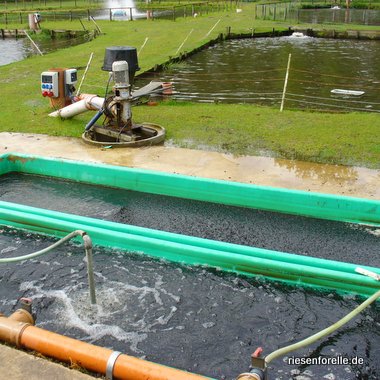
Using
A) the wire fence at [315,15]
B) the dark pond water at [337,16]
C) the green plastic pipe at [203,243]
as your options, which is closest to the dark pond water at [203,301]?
the green plastic pipe at [203,243]

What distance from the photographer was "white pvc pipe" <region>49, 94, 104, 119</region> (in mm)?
9398

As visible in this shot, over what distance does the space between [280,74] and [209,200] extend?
1118cm

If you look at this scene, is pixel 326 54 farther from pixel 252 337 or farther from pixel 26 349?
pixel 26 349

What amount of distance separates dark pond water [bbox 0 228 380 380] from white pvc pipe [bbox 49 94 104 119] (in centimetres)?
428

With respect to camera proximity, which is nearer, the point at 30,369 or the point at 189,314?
the point at 30,369

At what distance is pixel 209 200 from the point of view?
7.26m

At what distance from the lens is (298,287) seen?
5156mm

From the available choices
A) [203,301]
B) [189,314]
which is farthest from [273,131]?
[189,314]

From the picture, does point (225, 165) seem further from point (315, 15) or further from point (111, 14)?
A: point (315, 15)

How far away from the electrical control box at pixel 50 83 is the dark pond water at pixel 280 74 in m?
4.00

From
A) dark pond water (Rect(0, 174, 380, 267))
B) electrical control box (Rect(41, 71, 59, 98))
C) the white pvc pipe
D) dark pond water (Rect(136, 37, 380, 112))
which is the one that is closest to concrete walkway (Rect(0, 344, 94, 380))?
dark pond water (Rect(0, 174, 380, 267))

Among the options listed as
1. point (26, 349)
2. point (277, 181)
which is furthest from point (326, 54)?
point (26, 349)

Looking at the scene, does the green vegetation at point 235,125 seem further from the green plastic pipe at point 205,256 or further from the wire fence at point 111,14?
the wire fence at point 111,14

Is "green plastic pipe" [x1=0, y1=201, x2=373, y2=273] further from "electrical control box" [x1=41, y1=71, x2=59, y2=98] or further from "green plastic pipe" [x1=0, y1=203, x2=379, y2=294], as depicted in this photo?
"electrical control box" [x1=41, y1=71, x2=59, y2=98]
